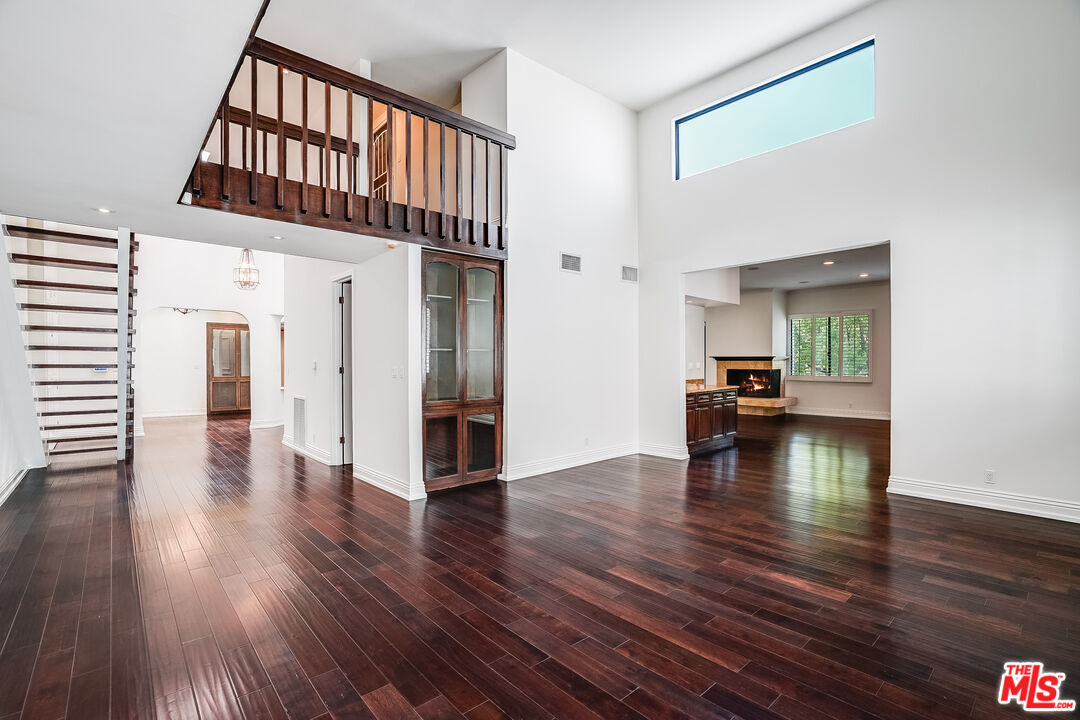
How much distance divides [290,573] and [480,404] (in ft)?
8.38

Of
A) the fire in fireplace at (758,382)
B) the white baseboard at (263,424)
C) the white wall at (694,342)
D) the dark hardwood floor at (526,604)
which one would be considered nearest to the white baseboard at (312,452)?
the dark hardwood floor at (526,604)

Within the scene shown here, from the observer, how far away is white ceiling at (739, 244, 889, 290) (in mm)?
7305

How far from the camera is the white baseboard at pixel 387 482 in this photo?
471cm

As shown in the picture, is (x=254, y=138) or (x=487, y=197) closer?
(x=254, y=138)

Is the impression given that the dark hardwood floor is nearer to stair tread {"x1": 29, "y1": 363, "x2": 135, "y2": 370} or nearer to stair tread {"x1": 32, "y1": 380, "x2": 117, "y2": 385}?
stair tread {"x1": 32, "y1": 380, "x2": 117, "y2": 385}

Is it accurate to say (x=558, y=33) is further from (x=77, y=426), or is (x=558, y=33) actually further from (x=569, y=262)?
(x=77, y=426)

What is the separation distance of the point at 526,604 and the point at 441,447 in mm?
2555

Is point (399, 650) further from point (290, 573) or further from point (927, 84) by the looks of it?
point (927, 84)

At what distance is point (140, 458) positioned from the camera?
6.69m

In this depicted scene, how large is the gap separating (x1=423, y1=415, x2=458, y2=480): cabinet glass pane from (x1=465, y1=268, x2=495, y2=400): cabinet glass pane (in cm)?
41

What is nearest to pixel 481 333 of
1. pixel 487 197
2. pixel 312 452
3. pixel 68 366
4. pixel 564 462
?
pixel 487 197

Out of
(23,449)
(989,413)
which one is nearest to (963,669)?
(989,413)

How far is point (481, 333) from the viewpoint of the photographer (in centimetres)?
538

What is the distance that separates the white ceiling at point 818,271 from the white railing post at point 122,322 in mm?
7189
